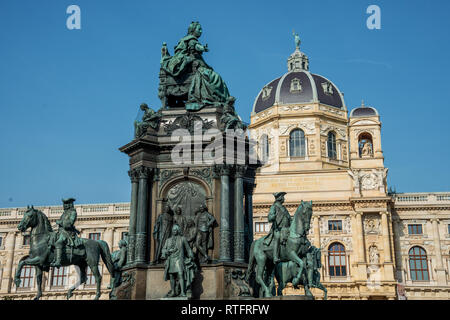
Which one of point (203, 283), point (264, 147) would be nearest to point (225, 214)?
point (203, 283)

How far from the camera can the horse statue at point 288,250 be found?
14016 mm

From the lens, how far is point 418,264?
181ft

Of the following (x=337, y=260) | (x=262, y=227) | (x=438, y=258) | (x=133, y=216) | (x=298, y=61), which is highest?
(x=298, y=61)

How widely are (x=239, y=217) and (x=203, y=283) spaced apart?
6.36ft

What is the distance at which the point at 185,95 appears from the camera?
1673 centimetres

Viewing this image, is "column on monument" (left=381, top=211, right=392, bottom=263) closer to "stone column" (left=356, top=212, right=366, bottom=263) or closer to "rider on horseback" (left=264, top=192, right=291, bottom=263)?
"stone column" (left=356, top=212, right=366, bottom=263)

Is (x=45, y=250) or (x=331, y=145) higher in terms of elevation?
(x=331, y=145)

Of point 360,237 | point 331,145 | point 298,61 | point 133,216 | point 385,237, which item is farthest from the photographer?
point 298,61

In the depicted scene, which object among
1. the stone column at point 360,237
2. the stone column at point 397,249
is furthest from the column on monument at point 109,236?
the stone column at point 397,249

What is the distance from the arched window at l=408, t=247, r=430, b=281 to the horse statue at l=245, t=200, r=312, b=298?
44.5 meters

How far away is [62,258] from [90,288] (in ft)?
147

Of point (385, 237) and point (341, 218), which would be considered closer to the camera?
point (385, 237)

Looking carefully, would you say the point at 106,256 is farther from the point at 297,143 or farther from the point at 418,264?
the point at 297,143

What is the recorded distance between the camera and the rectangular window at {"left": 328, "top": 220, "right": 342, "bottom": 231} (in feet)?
180
